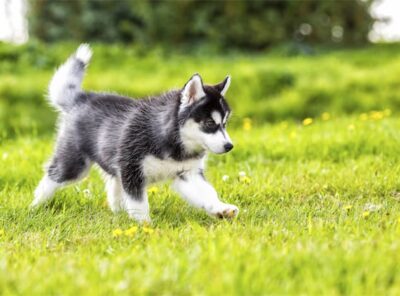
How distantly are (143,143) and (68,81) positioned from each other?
133 centimetres

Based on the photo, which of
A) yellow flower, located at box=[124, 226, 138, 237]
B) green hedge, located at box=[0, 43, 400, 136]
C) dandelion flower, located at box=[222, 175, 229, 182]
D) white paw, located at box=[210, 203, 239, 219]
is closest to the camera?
yellow flower, located at box=[124, 226, 138, 237]

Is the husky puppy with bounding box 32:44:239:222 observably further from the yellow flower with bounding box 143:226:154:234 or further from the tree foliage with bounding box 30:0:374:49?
the tree foliage with bounding box 30:0:374:49

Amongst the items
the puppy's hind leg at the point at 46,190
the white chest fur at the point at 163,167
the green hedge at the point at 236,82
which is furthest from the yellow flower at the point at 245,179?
the green hedge at the point at 236,82

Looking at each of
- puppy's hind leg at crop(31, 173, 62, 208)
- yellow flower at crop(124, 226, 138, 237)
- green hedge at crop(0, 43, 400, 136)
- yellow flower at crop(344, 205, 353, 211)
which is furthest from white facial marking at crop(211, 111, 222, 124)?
green hedge at crop(0, 43, 400, 136)

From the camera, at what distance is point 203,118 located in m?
4.64

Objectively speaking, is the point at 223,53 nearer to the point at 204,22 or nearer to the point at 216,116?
the point at 204,22

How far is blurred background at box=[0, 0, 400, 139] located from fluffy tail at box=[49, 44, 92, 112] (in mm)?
4739

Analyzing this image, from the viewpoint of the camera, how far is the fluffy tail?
5.79m

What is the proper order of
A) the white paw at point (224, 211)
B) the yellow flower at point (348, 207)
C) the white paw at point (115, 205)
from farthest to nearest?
the white paw at point (115, 205)
the yellow flower at point (348, 207)
the white paw at point (224, 211)

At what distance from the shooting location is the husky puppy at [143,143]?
466cm

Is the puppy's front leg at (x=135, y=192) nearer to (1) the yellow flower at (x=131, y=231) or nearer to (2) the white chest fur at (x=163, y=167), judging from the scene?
(2) the white chest fur at (x=163, y=167)

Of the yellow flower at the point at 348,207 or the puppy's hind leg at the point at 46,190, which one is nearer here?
the yellow flower at the point at 348,207

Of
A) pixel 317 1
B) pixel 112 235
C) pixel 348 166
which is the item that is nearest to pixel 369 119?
pixel 348 166

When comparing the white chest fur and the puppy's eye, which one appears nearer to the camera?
the puppy's eye
